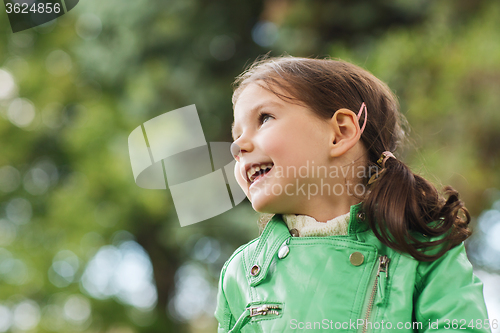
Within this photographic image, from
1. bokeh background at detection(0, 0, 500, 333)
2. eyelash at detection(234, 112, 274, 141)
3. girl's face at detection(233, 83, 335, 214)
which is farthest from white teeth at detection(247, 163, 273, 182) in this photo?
bokeh background at detection(0, 0, 500, 333)

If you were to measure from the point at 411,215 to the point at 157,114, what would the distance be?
3141mm

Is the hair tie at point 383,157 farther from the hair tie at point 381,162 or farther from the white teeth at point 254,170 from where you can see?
the white teeth at point 254,170

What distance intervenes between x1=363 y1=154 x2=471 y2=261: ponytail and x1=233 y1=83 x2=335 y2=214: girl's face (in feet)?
0.55

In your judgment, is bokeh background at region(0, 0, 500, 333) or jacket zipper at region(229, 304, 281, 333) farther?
bokeh background at region(0, 0, 500, 333)

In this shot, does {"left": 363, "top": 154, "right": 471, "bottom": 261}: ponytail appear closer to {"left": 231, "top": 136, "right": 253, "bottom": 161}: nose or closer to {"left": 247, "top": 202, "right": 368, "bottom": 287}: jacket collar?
{"left": 247, "top": 202, "right": 368, "bottom": 287}: jacket collar

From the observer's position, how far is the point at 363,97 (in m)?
1.31

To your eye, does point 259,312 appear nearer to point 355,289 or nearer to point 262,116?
point 355,289

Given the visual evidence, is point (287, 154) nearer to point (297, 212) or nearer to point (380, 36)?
point (297, 212)

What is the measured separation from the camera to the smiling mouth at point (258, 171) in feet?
3.94

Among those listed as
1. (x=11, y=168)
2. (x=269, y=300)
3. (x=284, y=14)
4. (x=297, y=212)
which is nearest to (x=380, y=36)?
(x=284, y=14)

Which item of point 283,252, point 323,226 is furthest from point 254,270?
point 323,226

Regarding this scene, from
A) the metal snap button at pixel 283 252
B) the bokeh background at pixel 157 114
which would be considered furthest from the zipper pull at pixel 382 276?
the bokeh background at pixel 157 114

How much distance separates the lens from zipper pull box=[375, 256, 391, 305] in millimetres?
983

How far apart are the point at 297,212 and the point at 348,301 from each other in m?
0.29
